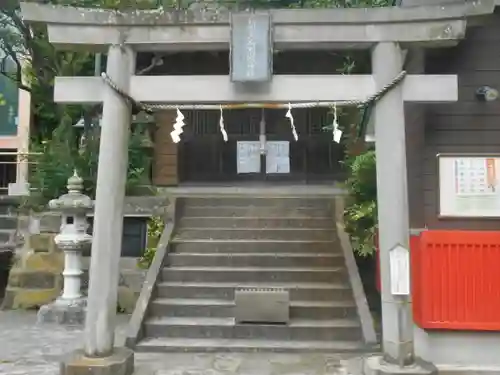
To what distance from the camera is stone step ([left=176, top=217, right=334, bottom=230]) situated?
9.67m

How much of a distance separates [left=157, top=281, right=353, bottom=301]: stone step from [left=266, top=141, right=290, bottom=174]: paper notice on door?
5.07 meters

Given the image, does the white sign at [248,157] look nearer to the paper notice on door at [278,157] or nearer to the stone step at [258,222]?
the paper notice on door at [278,157]

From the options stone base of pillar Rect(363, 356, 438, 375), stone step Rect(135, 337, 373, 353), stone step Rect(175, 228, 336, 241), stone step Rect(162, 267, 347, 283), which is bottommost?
stone step Rect(135, 337, 373, 353)

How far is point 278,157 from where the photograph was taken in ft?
42.8

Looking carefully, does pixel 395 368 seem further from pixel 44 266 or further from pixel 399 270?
pixel 44 266

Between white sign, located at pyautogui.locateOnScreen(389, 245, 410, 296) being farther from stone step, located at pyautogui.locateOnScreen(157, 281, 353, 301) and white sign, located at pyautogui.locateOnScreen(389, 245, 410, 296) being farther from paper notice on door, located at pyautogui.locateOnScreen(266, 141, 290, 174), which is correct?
paper notice on door, located at pyautogui.locateOnScreen(266, 141, 290, 174)

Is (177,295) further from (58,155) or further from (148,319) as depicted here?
(58,155)

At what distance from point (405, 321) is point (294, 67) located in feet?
28.0

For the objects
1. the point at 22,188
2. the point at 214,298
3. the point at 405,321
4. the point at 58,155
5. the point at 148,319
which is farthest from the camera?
the point at 22,188

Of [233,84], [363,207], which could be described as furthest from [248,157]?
[233,84]

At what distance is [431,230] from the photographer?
20.9 feet

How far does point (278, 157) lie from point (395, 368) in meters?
8.03

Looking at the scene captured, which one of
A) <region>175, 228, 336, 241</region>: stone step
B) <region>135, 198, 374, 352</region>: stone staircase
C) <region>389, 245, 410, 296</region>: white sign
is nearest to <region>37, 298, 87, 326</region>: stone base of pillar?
<region>135, 198, 374, 352</region>: stone staircase

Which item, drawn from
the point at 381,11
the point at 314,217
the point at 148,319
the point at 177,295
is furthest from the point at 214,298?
the point at 381,11
